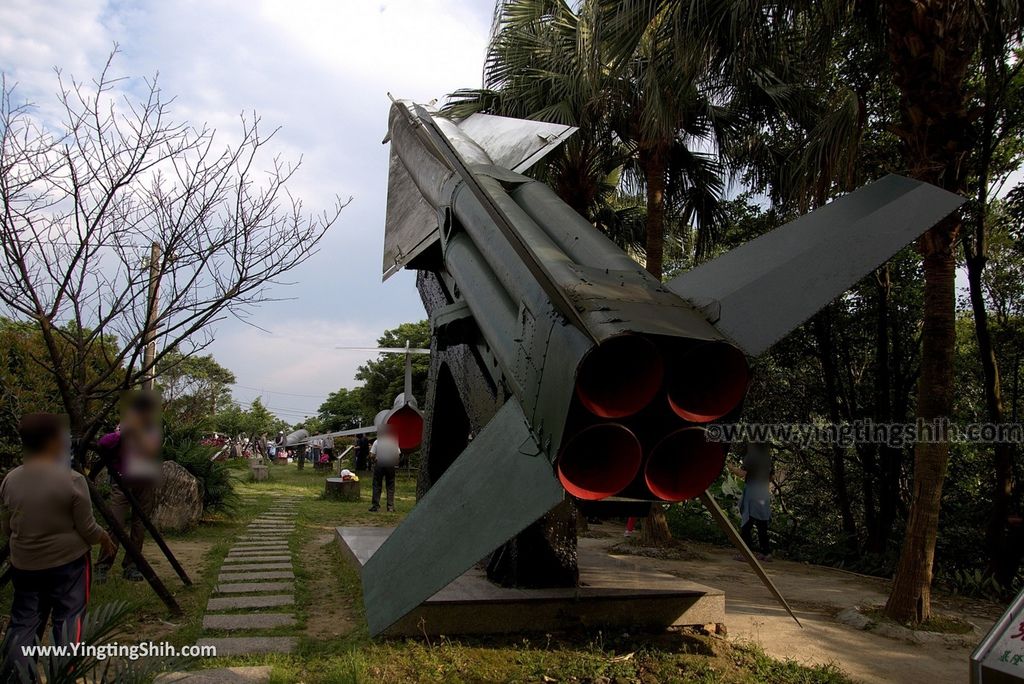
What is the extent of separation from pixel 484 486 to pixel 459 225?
7.76ft

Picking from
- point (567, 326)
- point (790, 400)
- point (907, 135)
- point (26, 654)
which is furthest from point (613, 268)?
point (790, 400)

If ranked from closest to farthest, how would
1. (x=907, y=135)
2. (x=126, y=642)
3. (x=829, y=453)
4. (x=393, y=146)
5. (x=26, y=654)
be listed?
1. (x=26, y=654)
2. (x=126, y=642)
3. (x=907, y=135)
4. (x=393, y=146)
5. (x=829, y=453)

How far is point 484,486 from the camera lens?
3191 millimetres

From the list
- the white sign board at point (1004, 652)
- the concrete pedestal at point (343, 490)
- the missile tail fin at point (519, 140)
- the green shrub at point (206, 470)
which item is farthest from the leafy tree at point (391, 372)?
the white sign board at point (1004, 652)

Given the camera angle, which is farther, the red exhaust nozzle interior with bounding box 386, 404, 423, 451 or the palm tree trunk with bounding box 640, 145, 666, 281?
the palm tree trunk with bounding box 640, 145, 666, 281

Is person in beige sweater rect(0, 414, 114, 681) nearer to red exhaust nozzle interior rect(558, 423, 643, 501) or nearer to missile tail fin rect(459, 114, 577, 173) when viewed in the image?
red exhaust nozzle interior rect(558, 423, 643, 501)

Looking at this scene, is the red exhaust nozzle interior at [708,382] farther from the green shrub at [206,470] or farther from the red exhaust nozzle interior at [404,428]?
the green shrub at [206,470]

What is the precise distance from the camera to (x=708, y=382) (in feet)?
10.1

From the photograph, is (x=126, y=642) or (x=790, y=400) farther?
(x=790, y=400)

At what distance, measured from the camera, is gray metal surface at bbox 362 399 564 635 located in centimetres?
290

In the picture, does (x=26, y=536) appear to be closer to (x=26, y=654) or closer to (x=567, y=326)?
(x=26, y=654)

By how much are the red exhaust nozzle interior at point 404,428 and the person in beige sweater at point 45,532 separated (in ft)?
18.5

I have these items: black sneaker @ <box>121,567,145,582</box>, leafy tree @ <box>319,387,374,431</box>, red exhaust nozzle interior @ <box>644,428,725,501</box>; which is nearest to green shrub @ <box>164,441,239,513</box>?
black sneaker @ <box>121,567,145,582</box>

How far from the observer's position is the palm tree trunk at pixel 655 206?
9.27 m
